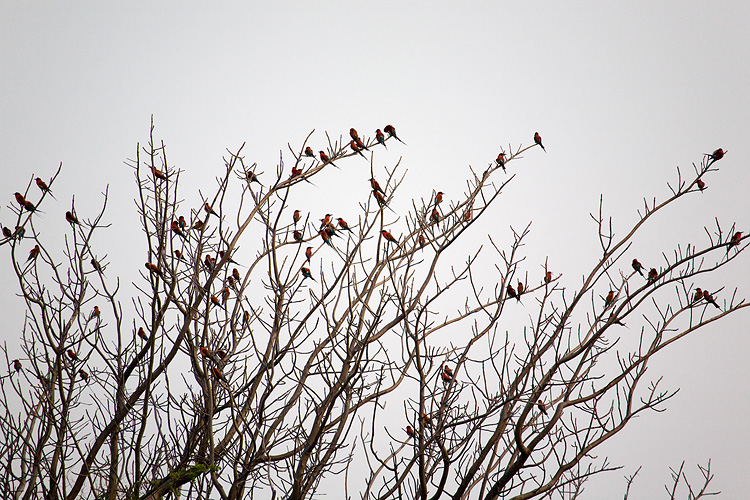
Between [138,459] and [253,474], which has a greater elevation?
[138,459]

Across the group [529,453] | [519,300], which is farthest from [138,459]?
[519,300]

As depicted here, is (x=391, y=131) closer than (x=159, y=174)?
No

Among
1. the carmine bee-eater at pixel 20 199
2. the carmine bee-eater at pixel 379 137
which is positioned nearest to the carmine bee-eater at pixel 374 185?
the carmine bee-eater at pixel 379 137

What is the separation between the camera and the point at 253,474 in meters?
3.31

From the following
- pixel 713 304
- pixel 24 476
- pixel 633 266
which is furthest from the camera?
pixel 24 476

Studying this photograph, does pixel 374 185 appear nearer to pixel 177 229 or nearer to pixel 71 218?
pixel 177 229

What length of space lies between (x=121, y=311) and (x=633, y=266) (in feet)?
11.1

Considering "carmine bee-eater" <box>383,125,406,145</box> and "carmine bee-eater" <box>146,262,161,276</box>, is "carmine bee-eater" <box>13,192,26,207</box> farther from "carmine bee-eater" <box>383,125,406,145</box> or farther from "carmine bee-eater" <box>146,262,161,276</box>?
"carmine bee-eater" <box>383,125,406,145</box>

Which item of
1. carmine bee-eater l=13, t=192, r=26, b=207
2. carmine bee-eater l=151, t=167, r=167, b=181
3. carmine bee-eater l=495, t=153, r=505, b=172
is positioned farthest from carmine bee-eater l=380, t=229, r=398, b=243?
carmine bee-eater l=13, t=192, r=26, b=207

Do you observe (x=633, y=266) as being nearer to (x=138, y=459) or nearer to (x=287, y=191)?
(x=287, y=191)

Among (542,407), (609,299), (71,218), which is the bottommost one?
(542,407)

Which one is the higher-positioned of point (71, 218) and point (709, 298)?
→ point (71, 218)

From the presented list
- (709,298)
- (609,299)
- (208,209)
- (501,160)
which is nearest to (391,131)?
(501,160)

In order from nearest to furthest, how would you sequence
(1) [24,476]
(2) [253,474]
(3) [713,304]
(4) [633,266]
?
(2) [253,474] → (3) [713,304] → (4) [633,266] → (1) [24,476]
